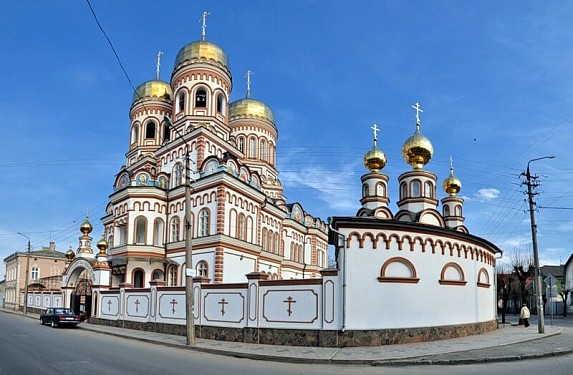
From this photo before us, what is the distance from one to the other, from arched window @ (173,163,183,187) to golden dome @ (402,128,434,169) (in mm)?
15211

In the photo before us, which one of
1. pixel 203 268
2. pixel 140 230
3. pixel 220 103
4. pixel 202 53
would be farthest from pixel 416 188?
pixel 202 53

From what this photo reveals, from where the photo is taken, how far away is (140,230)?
35.1m

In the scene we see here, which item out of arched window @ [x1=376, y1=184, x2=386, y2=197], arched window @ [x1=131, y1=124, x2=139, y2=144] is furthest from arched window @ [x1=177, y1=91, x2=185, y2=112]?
arched window @ [x1=376, y1=184, x2=386, y2=197]

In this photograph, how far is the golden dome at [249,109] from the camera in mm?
45562

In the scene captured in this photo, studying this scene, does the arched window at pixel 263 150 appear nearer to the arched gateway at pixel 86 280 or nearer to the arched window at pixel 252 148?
the arched window at pixel 252 148

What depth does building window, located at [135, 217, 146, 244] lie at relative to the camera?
34031 millimetres

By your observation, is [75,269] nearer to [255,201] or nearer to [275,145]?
[255,201]

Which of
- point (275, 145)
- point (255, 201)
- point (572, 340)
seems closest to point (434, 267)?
point (572, 340)

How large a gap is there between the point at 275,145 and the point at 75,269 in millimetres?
21784

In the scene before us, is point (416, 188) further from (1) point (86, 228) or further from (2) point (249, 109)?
(1) point (86, 228)

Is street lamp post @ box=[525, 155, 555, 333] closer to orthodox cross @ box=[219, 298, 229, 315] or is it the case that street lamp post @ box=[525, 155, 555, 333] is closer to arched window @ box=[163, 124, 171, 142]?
orthodox cross @ box=[219, 298, 229, 315]

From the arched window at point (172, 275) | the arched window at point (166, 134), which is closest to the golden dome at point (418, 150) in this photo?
the arched window at point (172, 275)

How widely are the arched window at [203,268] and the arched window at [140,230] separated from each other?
5.77 m

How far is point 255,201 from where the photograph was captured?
111 feet
